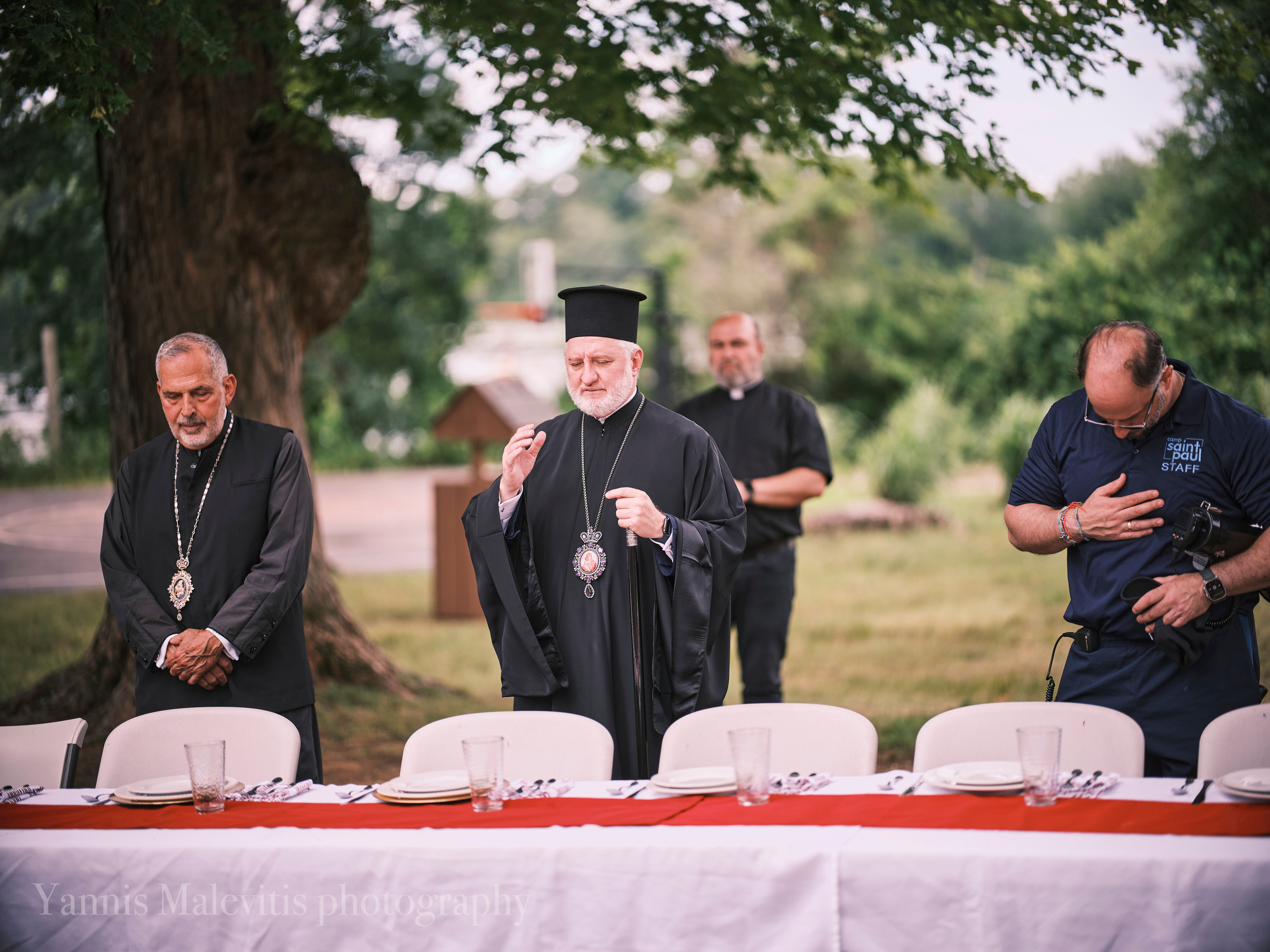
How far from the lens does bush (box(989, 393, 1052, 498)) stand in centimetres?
1669

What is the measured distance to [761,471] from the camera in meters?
5.68

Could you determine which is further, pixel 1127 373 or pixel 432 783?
pixel 1127 373

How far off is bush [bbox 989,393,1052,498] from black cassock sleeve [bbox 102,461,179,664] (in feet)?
45.9

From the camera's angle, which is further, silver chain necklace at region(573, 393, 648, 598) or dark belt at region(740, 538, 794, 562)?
dark belt at region(740, 538, 794, 562)

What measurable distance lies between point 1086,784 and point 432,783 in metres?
1.52

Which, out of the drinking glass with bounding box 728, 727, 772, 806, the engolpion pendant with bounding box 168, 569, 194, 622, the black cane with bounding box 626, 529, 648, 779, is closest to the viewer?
the drinking glass with bounding box 728, 727, 772, 806

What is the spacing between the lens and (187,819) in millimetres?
2711

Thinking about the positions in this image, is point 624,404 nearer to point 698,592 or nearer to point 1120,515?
point 698,592

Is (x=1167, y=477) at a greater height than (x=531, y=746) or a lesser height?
greater

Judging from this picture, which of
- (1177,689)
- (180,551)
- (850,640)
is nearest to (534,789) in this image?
(180,551)

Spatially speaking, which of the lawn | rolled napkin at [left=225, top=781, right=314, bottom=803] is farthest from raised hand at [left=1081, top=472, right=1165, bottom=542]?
the lawn

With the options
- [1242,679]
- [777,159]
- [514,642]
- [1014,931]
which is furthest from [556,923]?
[777,159]

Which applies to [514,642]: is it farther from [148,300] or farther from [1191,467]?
[148,300]

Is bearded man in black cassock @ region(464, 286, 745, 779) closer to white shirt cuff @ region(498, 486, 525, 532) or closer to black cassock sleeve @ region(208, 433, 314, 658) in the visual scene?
white shirt cuff @ region(498, 486, 525, 532)
